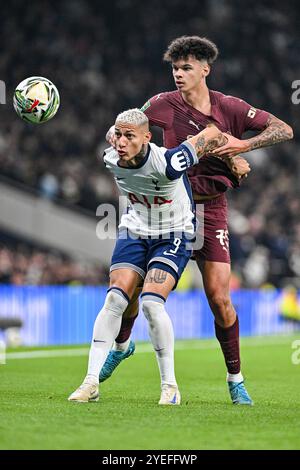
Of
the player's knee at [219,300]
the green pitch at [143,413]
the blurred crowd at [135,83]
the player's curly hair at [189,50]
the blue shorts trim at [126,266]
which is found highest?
the blurred crowd at [135,83]

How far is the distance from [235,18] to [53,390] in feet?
72.2

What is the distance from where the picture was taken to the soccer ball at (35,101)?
852 cm

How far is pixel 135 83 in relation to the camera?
27734 millimetres

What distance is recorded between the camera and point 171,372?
7992 mm

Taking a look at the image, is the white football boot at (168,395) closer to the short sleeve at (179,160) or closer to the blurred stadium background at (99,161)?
the short sleeve at (179,160)

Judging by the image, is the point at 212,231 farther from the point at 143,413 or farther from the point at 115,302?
the point at 143,413

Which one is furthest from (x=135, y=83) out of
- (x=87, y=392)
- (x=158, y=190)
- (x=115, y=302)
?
(x=87, y=392)

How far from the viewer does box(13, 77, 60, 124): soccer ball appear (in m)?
8.52

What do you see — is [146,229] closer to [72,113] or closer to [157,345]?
[157,345]

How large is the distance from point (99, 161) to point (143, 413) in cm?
1845

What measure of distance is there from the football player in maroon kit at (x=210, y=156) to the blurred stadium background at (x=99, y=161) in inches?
382

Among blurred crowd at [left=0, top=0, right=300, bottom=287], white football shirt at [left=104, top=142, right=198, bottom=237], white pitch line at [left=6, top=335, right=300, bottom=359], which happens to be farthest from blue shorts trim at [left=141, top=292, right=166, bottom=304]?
blurred crowd at [left=0, top=0, right=300, bottom=287]

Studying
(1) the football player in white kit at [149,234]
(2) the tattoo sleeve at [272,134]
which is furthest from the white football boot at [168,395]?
(2) the tattoo sleeve at [272,134]
